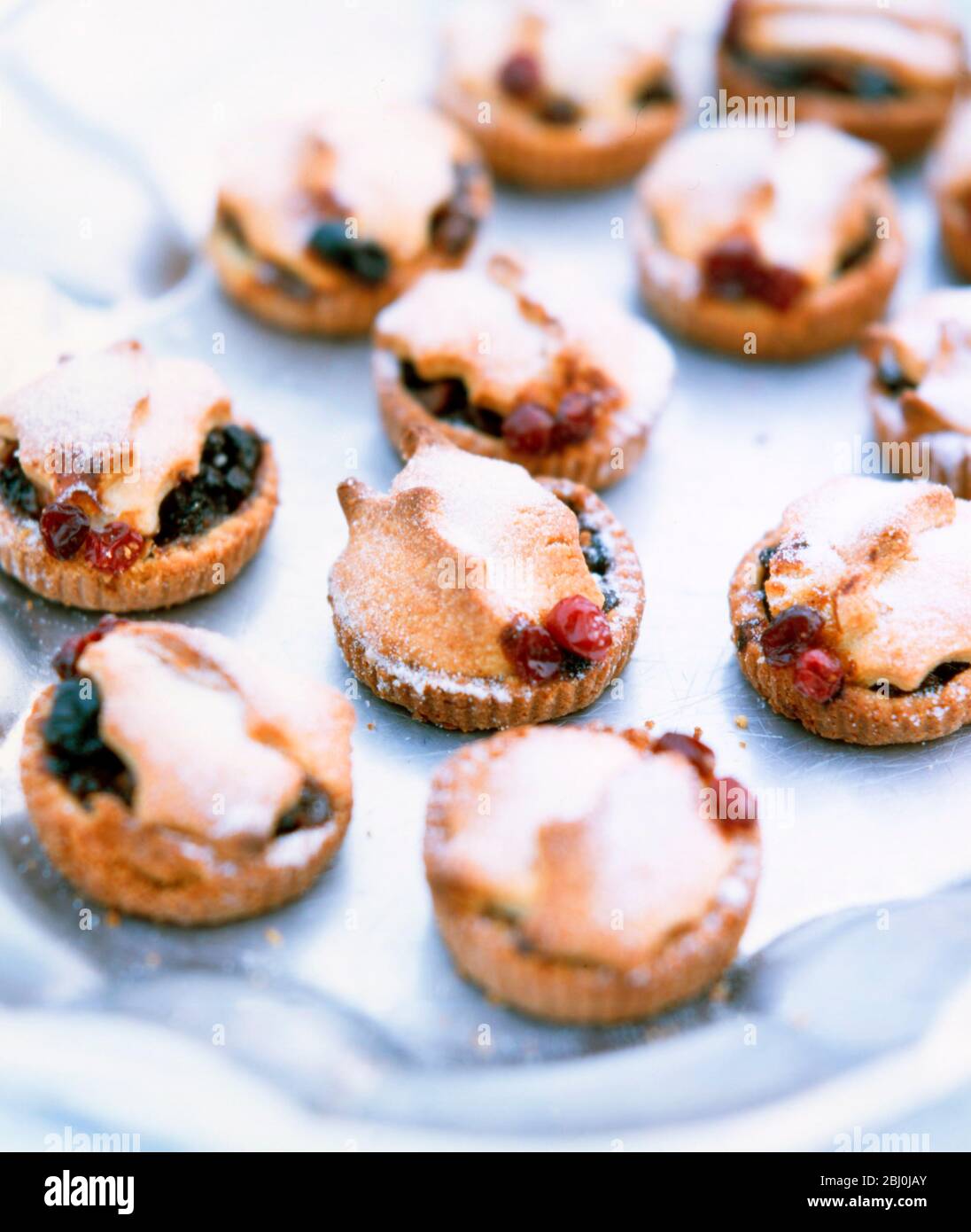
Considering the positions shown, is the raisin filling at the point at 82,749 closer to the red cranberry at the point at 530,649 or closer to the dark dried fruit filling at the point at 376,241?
the red cranberry at the point at 530,649

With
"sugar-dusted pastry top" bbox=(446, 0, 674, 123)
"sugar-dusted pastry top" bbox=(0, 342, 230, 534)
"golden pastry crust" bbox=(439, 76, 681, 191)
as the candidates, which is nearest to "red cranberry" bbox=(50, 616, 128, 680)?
"sugar-dusted pastry top" bbox=(0, 342, 230, 534)

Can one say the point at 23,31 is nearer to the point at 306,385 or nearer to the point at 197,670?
the point at 306,385

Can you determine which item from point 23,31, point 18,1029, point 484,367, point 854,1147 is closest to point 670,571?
point 484,367

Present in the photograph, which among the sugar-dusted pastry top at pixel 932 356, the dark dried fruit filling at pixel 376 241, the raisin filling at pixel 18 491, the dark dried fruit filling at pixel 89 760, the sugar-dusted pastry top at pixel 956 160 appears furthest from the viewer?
the sugar-dusted pastry top at pixel 956 160

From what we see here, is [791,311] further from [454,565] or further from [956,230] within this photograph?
[454,565]

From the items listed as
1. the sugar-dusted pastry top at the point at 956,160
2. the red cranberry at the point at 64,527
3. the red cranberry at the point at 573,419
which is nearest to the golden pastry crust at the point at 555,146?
the sugar-dusted pastry top at the point at 956,160

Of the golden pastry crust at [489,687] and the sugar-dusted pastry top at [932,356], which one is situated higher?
the sugar-dusted pastry top at [932,356]
